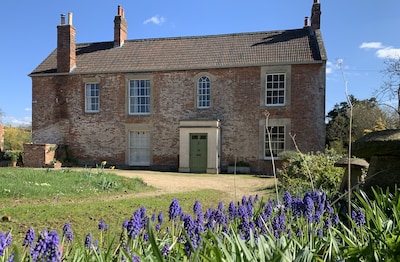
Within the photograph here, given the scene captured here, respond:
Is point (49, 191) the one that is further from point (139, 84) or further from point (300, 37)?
point (300, 37)

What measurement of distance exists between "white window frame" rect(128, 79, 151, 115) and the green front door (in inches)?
143

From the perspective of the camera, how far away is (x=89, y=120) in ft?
72.8

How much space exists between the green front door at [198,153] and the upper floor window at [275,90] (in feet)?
14.0

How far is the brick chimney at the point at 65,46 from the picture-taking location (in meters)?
22.7

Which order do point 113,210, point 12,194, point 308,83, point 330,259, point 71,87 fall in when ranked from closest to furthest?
point 330,259
point 113,210
point 12,194
point 308,83
point 71,87

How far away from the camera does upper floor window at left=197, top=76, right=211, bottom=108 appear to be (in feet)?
68.0

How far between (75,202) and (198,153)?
1188 centimetres

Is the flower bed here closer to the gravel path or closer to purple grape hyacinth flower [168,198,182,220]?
purple grape hyacinth flower [168,198,182,220]

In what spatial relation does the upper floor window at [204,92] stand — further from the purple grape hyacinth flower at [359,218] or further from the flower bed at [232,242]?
the purple grape hyacinth flower at [359,218]

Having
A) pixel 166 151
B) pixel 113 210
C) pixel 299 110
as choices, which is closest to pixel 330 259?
pixel 113 210

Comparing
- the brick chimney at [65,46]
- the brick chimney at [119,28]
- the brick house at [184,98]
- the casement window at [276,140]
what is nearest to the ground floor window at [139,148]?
the brick house at [184,98]

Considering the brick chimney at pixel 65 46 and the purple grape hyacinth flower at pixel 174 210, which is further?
the brick chimney at pixel 65 46

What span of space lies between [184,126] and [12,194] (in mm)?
12001

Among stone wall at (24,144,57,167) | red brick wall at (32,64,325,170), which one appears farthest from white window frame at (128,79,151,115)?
stone wall at (24,144,57,167)
